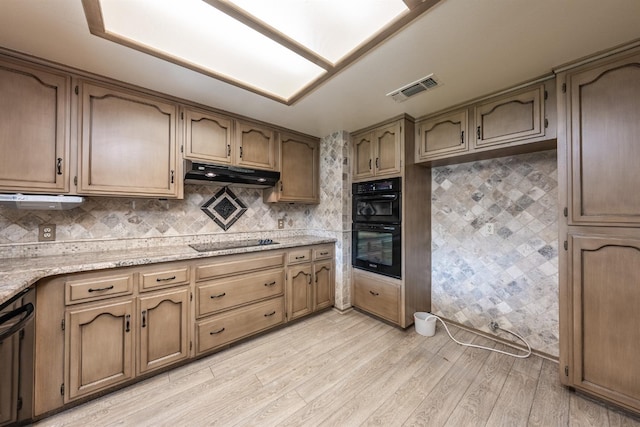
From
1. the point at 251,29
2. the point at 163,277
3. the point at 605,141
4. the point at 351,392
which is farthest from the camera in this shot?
the point at 163,277

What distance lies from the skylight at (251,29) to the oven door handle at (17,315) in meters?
1.53

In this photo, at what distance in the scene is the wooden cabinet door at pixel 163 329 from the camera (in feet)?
5.68

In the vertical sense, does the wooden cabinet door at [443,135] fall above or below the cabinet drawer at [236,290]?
above

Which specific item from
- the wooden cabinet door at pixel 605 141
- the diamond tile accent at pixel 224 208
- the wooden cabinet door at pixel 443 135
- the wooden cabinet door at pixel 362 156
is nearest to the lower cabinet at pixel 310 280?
the diamond tile accent at pixel 224 208

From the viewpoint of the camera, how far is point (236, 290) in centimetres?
220

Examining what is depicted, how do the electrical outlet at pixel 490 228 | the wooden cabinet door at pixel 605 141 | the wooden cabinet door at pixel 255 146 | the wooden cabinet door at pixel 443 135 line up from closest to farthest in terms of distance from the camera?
the wooden cabinet door at pixel 605 141
the wooden cabinet door at pixel 443 135
the electrical outlet at pixel 490 228
the wooden cabinet door at pixel 255 146

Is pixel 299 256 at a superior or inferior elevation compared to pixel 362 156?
inferior

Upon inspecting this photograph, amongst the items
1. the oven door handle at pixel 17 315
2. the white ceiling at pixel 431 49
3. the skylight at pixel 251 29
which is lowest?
the oven door handle at pixel 17 315

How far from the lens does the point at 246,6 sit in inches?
47.7

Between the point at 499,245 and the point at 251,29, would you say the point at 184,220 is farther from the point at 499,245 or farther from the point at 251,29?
the point at 499,245

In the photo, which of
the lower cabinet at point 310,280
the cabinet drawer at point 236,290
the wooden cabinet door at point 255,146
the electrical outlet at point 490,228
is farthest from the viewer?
the lower cabinet at point 310,280

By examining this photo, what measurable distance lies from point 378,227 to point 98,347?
8.34 ft

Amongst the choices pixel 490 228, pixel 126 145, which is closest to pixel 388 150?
pixel 490 228

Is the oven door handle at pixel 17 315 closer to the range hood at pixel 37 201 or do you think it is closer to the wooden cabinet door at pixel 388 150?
the range hood at pixel 37 201
